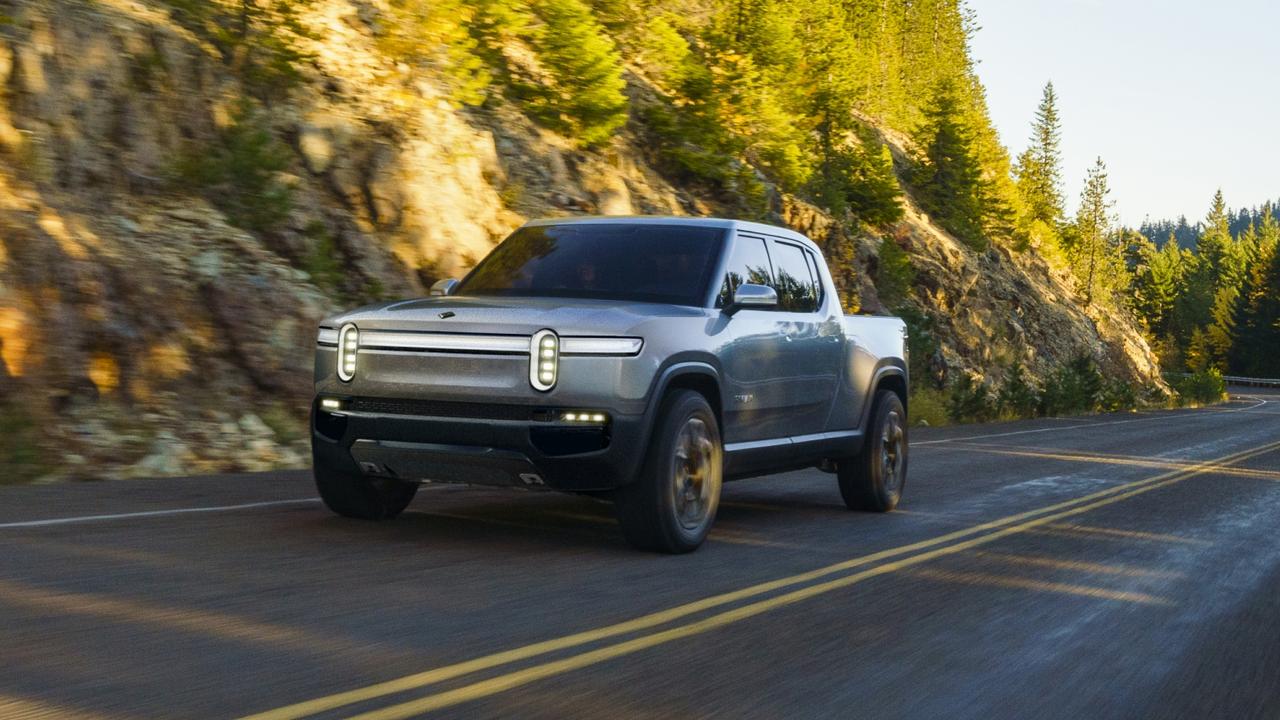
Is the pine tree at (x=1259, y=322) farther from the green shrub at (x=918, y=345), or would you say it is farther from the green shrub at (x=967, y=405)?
the green shrub at (x=967, y=405)

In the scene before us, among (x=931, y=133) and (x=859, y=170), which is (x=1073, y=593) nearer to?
(x=859, y=170)

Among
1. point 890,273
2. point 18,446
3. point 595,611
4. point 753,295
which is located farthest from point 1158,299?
point 595,611

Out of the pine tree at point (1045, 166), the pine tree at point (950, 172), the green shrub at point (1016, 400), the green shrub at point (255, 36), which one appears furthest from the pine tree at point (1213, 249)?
the green shrub at point (255, 36)

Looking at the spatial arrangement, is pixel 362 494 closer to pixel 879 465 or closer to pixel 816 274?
pixel 816 274

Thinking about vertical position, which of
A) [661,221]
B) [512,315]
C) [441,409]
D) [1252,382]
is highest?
[661,221]

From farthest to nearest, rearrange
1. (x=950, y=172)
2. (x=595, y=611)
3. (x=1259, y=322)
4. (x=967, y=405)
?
1. (x=1259, y=322)
2. (x=950, y=172)
3. (x=967, y=405)
4. (x=595, y=611)

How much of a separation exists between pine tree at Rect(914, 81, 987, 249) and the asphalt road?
44.1 metres

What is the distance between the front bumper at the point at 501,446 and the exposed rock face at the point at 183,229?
4.19m

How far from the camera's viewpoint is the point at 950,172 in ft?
180

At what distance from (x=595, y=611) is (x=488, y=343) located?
5.95 feet

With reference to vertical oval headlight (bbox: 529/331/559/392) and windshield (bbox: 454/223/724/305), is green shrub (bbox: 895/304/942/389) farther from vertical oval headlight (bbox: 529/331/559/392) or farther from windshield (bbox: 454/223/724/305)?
vertical oval headlight (bbox: 529/331/559/392)

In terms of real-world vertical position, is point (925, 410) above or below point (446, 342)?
below

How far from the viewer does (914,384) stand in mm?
28984

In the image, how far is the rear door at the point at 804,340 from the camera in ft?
30.5
